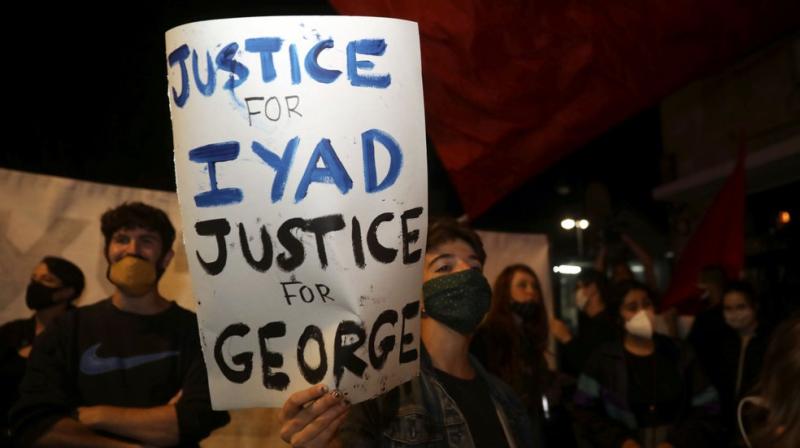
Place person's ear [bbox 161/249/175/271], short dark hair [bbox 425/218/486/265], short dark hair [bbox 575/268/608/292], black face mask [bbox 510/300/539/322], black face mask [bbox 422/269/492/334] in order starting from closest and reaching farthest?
1. black face mask [bbox 422/269/492/334]
2. short dark hair [bbox 425/218/486/265]
3. person's ear [bbox 161/249/175/271]
4. black face mask [bbox 510/300/539/322]
5. short dark hair [bbox 575/268/608/292]

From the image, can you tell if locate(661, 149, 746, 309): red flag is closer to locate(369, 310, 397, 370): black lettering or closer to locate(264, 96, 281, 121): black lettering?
locate(369, 310, 397, 370): black lettering

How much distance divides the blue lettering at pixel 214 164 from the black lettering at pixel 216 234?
1.8 inches

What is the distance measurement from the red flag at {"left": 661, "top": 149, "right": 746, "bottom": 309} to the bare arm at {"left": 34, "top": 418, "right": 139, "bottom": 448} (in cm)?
468

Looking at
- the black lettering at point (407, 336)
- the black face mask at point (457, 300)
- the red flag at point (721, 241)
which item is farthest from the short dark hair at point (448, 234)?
the red flag at point (721, 241)

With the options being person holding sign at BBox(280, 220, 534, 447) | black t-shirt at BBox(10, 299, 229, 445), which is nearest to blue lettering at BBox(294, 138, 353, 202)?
person holding sign at BBox(280, 220, 534, 447)

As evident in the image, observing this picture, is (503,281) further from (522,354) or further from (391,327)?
(391,327)

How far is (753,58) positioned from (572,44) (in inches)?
242

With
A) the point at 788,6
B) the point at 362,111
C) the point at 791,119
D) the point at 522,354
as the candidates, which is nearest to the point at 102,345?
the point at 362,111

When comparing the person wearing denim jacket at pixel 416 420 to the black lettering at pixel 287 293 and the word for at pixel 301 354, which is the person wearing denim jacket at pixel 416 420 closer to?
the word for at pixel 301 354

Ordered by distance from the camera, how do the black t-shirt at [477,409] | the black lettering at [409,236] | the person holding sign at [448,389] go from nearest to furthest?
the black lettering at [409,236] → the person holding sign at [448,389] → the black t-shirt at [477,409]

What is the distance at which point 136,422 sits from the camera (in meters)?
3.25

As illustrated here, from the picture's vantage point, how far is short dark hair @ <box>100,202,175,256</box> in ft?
12.1

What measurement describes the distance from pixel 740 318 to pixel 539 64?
2219mm

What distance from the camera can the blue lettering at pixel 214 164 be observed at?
6.66ft
